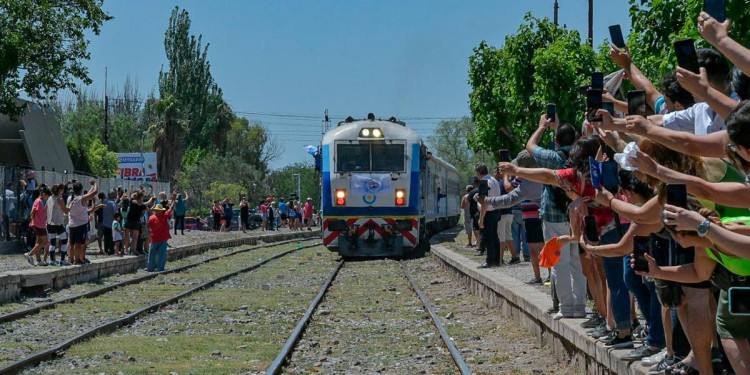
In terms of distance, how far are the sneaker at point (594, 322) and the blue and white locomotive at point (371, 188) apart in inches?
669

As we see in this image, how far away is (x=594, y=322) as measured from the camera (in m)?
8.94

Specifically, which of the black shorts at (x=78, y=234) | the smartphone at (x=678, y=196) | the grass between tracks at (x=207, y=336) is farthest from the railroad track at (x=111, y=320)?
the smartphone at (x=678, y=196)

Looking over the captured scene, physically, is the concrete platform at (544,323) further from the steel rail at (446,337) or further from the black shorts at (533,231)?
the steel rail at (446,337)

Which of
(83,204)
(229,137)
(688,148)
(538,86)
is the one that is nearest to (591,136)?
(688,148)

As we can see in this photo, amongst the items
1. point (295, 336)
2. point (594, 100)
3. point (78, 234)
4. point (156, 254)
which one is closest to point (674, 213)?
point (594, 100)

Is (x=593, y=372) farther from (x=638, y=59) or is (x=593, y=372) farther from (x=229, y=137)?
(x=229, y=137)

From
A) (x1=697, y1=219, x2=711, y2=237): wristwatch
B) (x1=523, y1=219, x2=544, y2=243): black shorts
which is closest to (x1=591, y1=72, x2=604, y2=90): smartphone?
(x1=697, y1=219, x2=711, y2=237): wristwatch

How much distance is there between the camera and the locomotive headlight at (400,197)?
85.5ft

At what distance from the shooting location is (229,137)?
100312 millimetres

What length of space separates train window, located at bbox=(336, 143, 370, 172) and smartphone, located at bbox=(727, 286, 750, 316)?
21.3 m

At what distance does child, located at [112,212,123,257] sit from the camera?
24547 millimetres

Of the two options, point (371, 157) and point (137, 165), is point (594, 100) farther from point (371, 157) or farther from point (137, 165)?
point (137, 165)

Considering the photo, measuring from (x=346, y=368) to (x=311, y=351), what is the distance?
120 cm

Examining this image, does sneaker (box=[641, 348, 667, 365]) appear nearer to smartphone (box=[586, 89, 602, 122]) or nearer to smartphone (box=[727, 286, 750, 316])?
smartphone (box=[586, 89, 602, 122])
